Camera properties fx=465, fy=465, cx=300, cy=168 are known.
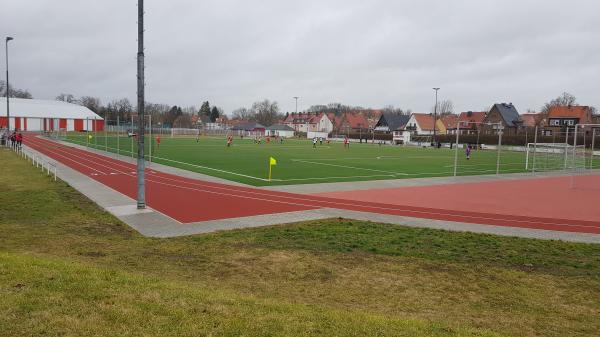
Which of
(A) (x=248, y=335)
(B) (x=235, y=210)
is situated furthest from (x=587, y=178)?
(A) (x=248, y=335)

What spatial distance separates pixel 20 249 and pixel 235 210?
22.8 ft

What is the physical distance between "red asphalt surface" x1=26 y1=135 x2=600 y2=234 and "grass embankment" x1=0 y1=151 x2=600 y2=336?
264cm

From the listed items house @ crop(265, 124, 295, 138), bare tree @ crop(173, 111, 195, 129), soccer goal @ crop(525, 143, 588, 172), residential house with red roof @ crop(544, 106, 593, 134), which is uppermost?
residential house with red roof @ crop(544, 106, 593, 134)

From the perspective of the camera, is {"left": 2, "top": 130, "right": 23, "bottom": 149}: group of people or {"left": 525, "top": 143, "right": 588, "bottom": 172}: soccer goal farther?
{"left": 2, "top": 130, "right": 23, "bottom": 149}: group of people

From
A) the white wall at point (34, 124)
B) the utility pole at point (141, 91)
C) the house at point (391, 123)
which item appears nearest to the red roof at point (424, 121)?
the house at point (391, 123)

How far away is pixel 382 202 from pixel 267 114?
457 feet

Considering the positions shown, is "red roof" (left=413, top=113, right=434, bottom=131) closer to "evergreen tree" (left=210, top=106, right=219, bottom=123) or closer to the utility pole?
"evergreen tree" (left=210, top=106, right=219, bottom=123)

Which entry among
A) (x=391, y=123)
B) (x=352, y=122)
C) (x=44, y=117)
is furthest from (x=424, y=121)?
(x=44, y=117)

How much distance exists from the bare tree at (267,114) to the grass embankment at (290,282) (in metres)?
141

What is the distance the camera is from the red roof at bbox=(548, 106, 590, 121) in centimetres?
8606

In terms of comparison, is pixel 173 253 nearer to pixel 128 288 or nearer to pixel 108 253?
pixel 108 253

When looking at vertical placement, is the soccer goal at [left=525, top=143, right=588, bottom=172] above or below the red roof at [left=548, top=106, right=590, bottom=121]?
below

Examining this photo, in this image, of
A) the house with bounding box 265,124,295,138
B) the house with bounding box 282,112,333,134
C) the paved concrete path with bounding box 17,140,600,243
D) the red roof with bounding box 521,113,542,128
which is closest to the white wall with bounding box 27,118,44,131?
the house with bounding box 265,124,295,138

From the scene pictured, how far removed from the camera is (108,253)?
9.45 metres
